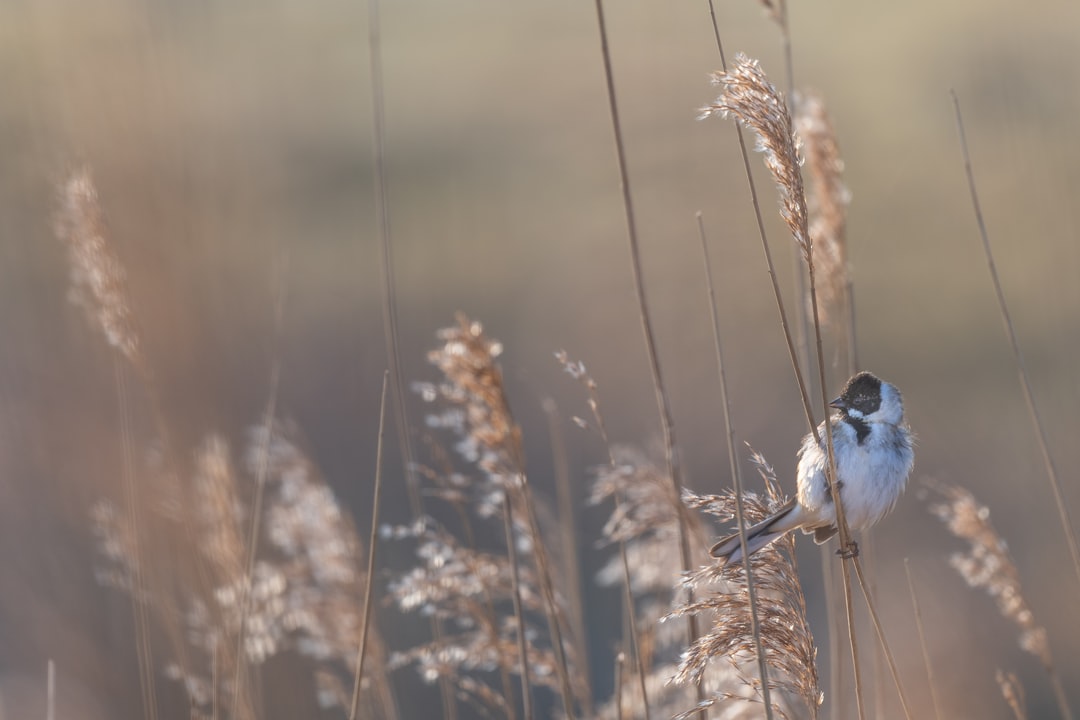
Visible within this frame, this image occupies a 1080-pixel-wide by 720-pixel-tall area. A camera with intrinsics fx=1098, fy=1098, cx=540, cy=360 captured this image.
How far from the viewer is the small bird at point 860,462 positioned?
9.09 feet

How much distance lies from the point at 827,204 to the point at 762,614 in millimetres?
1216

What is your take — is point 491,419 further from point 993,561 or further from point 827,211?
point 993,561

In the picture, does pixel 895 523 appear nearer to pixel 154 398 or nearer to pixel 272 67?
pixel 154 398

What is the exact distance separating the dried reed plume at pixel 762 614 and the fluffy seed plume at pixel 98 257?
1564 mm

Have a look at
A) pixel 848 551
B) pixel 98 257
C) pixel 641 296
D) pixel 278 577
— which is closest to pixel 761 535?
pixel 848 551

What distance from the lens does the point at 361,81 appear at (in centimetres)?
1616

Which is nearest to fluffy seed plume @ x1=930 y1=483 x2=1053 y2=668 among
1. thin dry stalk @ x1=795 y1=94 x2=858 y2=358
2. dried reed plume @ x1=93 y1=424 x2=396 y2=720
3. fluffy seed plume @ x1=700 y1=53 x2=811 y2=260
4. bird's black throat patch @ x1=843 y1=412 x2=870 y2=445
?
bird's black throat patch @ x1=843 y1=412 x2=870 y2=445

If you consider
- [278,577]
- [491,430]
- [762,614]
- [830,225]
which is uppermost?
[830,225]

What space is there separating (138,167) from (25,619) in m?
2.36

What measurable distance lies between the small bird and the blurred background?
2.15 ft

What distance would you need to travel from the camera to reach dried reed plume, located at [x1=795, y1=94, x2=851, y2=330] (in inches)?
116

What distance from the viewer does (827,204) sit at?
9.71 ft

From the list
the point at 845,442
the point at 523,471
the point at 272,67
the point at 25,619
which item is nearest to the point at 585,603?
the point at 25,619

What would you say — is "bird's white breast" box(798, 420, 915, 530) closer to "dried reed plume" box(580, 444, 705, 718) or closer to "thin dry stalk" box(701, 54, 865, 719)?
"dried reed plume" box(580, 444, 705, 718)
